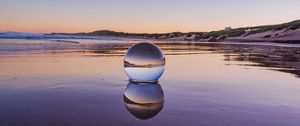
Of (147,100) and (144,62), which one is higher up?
(144,62)

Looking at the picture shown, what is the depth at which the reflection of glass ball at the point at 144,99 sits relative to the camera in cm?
429

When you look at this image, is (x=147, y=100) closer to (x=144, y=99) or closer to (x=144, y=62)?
(x=144, y=99)

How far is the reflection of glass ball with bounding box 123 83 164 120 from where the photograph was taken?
429 centimetres

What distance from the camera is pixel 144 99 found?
5.08 metres

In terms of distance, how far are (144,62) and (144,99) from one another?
1.44 m

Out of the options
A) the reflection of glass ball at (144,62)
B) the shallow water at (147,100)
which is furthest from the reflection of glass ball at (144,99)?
the reflection of glass ball at (144,62)

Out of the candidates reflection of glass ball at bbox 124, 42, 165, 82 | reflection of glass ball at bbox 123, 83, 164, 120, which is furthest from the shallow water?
reflection of glass ball at bbox 124, 42, 165, 82

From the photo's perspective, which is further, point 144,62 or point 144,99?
point 144,62

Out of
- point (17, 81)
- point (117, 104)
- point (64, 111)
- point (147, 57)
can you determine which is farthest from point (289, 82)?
point (17, 81)

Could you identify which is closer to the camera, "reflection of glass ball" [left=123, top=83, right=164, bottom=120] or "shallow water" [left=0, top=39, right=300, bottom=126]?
"shallow water" [left=0, top=39, right=300, bottom=126]

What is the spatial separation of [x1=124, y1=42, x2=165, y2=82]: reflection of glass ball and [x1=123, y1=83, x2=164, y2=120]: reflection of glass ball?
0.20 meters

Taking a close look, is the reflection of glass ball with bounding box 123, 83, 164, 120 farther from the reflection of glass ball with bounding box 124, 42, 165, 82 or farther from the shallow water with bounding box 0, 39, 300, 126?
the reflection of glass ball with bounding box 124, 42, 165, 82

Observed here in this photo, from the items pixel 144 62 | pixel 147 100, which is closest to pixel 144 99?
pixel 147 100

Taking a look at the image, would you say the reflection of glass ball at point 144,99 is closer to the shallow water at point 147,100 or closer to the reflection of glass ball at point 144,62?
the shallow water at point 147,100
